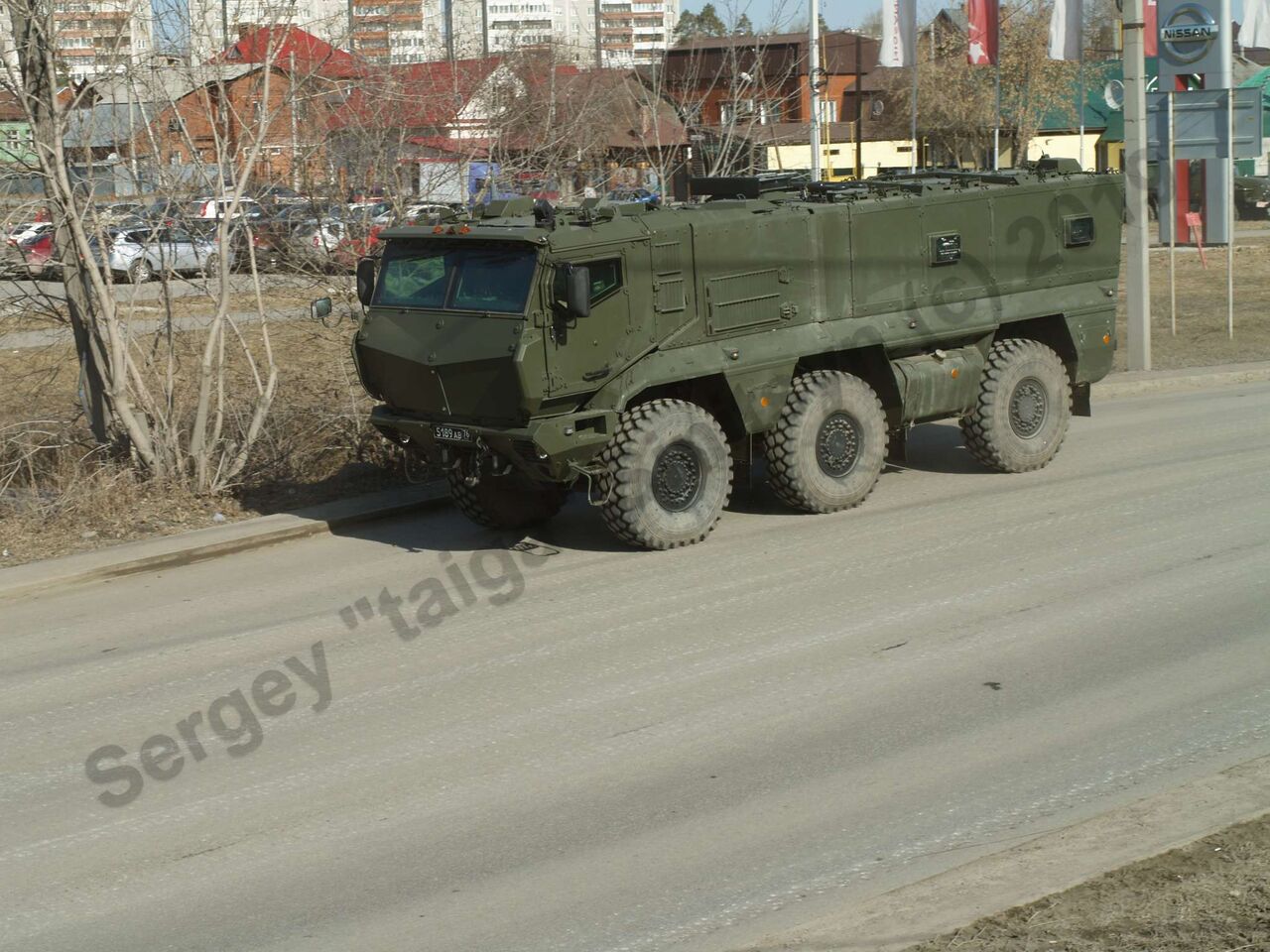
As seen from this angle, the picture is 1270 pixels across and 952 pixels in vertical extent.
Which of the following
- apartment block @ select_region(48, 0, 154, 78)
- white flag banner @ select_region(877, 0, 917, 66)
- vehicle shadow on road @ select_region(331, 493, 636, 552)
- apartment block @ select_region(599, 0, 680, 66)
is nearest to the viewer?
vehicle shadow on road @ select_region(331, 493, 636, 552)

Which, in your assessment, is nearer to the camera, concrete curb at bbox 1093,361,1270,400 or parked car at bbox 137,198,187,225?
parked car at bbox 137,198,187,225

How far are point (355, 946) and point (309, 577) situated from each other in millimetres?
5482

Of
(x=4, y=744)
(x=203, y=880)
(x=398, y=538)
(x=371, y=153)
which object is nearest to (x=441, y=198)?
(x=371, y=153)

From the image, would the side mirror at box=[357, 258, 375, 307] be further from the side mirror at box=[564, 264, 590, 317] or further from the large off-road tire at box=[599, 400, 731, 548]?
the large off-road tire at box=[599, 400, 731, 548]

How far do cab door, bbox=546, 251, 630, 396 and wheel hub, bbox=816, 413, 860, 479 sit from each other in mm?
1965

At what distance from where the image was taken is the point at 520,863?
587 cm

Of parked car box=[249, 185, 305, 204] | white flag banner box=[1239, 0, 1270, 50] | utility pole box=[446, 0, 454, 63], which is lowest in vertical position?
parked car box=[249, 185, 305, 204]

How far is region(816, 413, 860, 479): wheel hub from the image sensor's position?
11547 millimetres

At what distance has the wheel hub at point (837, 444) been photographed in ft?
37.9

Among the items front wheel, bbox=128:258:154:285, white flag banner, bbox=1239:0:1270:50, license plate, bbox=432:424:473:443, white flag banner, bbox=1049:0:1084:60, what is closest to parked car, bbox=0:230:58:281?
front wheel, bbox=128:258:154:285

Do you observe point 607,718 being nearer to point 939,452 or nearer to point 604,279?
point 604,279

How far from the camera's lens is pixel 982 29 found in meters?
27.8

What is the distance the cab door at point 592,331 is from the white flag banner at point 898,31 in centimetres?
2298

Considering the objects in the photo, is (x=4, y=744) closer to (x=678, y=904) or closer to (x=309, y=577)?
(x=309, y=577)
